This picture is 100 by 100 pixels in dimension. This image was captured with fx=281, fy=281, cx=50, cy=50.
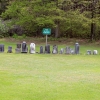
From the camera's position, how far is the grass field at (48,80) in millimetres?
6730

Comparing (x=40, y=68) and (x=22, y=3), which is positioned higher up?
(x=22, y=3)

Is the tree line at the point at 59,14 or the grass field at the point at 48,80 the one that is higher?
the tree line at the point at 59,14

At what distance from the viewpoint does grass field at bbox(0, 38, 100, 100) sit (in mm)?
6730

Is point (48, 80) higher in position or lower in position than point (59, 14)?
lower

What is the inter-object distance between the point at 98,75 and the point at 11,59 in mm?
4771

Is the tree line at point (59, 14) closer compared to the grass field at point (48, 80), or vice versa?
the grass field at point (48, 80)

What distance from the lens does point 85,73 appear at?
369 inches

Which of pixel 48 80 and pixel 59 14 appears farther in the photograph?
pixel 59 14

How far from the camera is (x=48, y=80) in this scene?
816 cm


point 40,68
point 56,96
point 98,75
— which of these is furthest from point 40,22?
point 56,96

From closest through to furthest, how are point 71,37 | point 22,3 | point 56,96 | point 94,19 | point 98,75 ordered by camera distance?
point 56,96 → point 98,75 → point 94,19 → point 22,3 → point 71,37

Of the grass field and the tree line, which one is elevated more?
the tree line

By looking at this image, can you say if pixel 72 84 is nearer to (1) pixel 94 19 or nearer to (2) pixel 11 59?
(2) pixel 11 59

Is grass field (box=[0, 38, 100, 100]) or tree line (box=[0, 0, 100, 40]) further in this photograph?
tree line (box=[0, 0, 100, 40])
